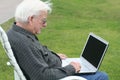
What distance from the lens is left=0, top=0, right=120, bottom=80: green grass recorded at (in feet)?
30.1

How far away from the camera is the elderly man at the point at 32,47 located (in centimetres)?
473

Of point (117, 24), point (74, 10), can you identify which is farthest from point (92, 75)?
point (74, 10)

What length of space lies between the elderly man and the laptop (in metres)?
0.31

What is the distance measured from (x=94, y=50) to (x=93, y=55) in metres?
0.06

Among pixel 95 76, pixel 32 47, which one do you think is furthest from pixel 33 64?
pixel 95 76

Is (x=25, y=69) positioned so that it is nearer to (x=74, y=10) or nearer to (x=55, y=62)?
(x=55, y=62)

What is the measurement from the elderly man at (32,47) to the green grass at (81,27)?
2.90 metres

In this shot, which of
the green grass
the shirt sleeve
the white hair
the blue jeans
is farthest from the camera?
the green grass

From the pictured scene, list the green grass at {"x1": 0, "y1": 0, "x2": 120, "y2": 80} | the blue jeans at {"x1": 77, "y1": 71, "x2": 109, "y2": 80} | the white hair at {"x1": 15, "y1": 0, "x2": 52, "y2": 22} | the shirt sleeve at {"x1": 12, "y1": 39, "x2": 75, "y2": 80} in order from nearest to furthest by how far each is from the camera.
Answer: the shirt sleeve at {"x1": 12, "y1": 39, "x2": 75, "y2": 80}, the white hair at {"x1": 15, "y1": 0, "x2": 52, "y2": 22}, the blue jeans at {"x1": 77, "y1": 71, "x2": 109, "y2": 80}, the green grass at {"x1": 0, "y1": 0, "x2": 120, "y2": 80}

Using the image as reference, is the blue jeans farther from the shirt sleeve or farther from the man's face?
the man's face

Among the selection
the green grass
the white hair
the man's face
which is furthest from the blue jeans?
the green grass

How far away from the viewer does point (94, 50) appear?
18.0 feet

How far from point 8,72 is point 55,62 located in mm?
3001

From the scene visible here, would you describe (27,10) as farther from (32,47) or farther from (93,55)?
(93,55)
